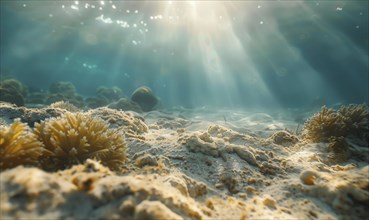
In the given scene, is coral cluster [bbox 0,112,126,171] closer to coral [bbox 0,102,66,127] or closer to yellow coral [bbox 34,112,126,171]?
yellow coral [bbox 34,112,126,171]

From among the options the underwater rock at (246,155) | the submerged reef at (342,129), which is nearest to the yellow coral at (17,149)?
the underwater rock at (246,155)

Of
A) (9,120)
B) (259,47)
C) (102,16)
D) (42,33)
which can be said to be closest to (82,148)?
(9,120)

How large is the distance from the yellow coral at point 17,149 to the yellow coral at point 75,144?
5.7 inches

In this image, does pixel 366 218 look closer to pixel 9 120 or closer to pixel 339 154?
pixel 339 154

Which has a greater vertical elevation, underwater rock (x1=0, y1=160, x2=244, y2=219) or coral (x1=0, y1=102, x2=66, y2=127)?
coral (x1=0, y1=102, x2=66, y2=127)

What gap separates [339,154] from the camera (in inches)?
165

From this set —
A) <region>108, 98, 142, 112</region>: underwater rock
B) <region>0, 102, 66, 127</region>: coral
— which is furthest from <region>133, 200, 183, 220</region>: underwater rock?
<region>108, 98, 142, 112</region>: underwater rock

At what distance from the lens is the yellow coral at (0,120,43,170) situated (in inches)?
84.4

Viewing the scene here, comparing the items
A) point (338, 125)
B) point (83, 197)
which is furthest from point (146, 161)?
point (338, 125)

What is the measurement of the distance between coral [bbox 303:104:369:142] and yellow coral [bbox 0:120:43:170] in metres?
4.77

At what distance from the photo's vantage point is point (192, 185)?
266 cm

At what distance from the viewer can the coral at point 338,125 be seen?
4.81 metres

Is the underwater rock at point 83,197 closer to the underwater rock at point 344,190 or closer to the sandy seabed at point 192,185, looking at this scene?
the sandy seabed at point 192,185

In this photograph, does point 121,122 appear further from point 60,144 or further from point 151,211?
point 151,211
